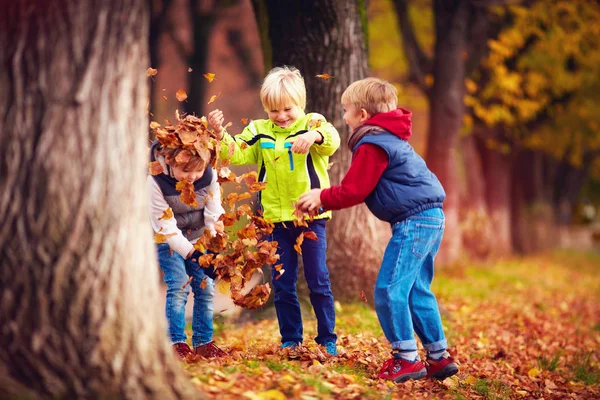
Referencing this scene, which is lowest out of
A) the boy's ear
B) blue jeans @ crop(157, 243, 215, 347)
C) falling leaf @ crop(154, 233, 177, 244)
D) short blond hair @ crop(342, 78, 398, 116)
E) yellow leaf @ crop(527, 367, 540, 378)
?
yellow leaf @ crop(527, 367, 540, 378)

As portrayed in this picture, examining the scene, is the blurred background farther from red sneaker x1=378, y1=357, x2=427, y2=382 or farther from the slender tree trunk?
red sneaker x1=378, y1=357, x2=427, y2=382

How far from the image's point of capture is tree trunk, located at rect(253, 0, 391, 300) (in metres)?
7.36

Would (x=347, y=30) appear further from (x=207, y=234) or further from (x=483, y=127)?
(x=483, y=127)

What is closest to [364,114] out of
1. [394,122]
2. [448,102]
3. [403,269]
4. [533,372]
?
[394,122]

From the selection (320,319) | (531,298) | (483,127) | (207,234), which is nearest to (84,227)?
(207,234)

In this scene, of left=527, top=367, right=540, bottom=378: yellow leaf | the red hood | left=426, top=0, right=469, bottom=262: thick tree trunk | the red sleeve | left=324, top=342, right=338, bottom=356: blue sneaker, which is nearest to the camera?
the red sleeve

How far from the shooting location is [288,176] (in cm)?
534

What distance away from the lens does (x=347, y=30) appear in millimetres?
7449

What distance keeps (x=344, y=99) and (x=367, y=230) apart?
112 inches

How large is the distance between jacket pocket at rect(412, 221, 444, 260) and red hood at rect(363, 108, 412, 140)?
1.92 ft

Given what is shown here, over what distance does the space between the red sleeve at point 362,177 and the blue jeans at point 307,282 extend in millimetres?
639

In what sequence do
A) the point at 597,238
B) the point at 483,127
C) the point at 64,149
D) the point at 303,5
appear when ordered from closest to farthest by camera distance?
the point at 64,149
the point at 303,5
the point at 483,127
the point at 597,238

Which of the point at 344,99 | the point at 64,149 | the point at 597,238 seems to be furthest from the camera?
the point at 597,238

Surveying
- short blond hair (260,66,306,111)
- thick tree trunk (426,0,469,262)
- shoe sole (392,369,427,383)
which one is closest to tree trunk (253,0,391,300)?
short blond hair (260,66,306,111)
